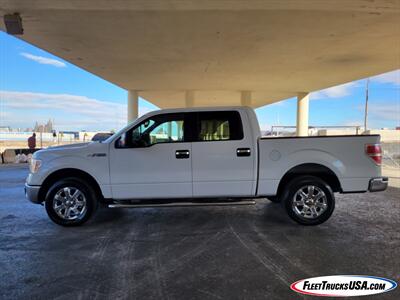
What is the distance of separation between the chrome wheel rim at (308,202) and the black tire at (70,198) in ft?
12.1

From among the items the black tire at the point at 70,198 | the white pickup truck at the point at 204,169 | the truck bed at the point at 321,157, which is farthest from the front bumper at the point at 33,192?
the truck bed at the point at 321,157

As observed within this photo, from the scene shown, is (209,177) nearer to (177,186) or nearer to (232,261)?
(177,186)

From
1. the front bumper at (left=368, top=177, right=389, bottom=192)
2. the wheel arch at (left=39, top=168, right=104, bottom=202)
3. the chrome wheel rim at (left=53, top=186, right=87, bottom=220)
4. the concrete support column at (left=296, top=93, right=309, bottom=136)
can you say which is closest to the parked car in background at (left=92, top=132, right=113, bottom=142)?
the wheel arch at (left=39, top=168, right=104, bottom=202)

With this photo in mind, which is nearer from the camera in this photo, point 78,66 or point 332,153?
point 332,153

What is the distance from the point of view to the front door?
18.0 ft

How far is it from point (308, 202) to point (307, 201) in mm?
26

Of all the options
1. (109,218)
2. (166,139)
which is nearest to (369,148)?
(166,139)

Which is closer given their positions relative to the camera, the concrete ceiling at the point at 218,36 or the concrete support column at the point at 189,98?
the concrete ceiling at the point at 218,36

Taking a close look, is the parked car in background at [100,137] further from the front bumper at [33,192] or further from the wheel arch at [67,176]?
the front bumper at [33,192]

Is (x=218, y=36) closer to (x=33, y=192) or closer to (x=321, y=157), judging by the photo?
(x=321, y=157)

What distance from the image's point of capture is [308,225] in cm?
555

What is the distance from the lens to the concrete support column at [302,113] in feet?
70.2

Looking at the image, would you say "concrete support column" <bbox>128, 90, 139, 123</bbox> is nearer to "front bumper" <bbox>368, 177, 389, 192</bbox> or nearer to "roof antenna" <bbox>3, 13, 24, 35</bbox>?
"roof antenna" <bbox>3, 13, 24, 35</bbox>

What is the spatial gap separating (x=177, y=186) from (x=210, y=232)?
3.29ft
